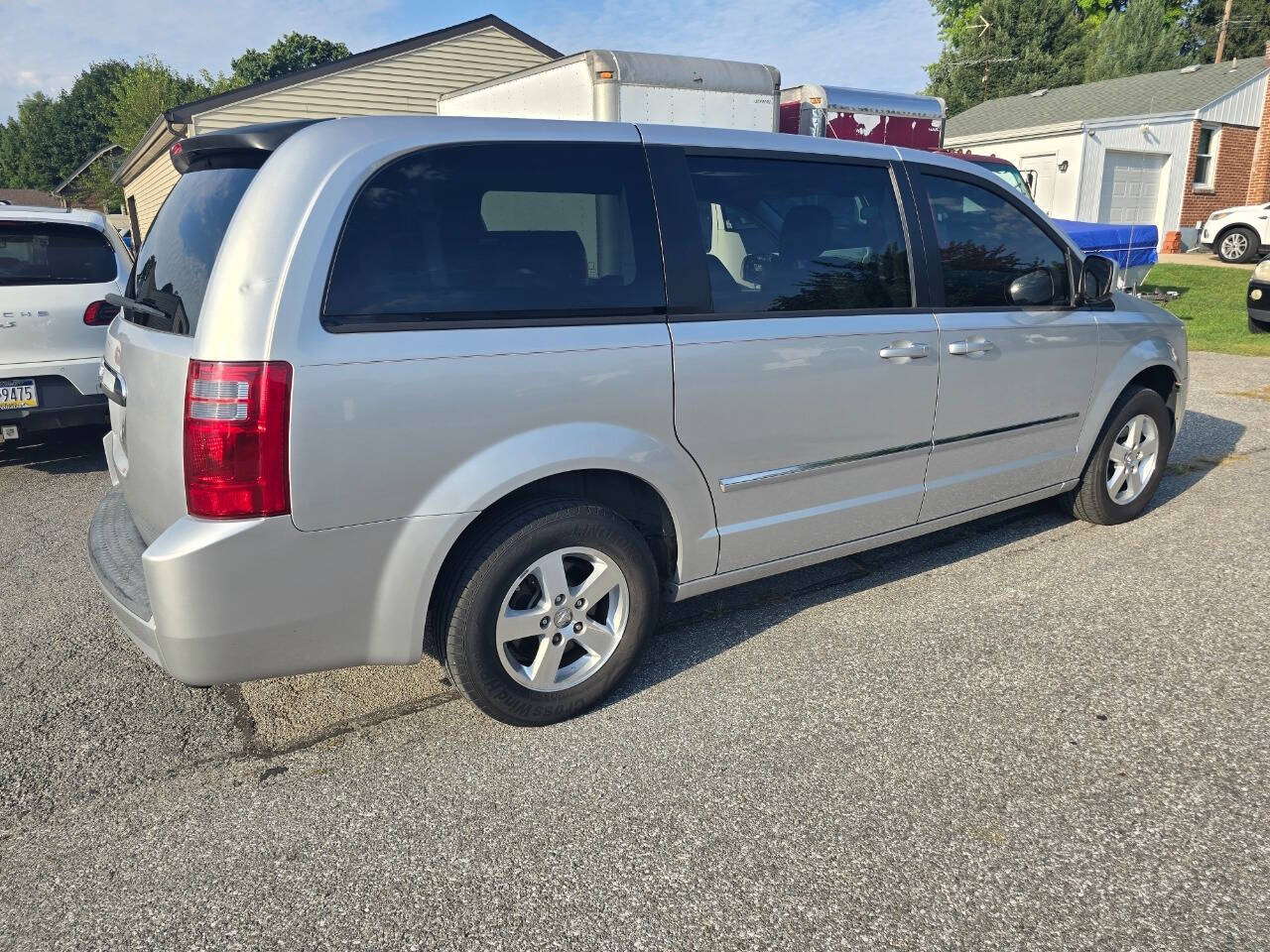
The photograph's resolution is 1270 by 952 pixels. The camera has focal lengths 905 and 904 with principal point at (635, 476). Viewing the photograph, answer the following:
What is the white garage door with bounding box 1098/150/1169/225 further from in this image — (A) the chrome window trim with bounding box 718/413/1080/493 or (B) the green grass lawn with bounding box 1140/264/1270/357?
(A) the chrome window trim with bounding box 718/413/1080/493

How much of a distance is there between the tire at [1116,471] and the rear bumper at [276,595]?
3423 mm

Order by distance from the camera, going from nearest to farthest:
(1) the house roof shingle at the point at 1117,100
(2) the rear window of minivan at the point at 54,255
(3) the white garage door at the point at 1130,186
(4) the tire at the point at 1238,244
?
1. (2) the rear window of minivan at the point at 54,255
2. (4) the tire at the point at 1238,244
3. (3) the white garage door at the point at 1130,186
4. (1) the house roof shingle at the point at 1117,100

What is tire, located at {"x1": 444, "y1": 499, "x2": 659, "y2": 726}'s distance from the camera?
2.72 meters

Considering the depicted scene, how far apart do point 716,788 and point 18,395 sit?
490 cm

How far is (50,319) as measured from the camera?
541cm

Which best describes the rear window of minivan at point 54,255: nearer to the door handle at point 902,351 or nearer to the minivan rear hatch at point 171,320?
the minivan rear hatch at point 171,320

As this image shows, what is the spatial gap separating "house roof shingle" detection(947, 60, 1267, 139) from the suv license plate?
22.9 metres

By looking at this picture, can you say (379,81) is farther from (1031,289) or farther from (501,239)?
(501,239)

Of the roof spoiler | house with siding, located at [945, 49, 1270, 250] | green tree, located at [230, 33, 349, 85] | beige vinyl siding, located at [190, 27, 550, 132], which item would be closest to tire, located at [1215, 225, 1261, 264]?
house with siding, located at [945, 49, 1270, 250]

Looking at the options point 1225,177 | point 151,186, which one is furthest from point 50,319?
point 1225,177

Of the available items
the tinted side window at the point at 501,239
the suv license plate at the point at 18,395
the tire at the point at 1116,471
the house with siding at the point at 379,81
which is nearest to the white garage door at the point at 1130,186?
the house with siding at the point at 379,81

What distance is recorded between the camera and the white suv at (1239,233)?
61.0 ft

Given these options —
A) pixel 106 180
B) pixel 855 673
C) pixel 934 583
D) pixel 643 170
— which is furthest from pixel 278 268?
pixel 106 180

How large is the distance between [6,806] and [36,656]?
106 cm
